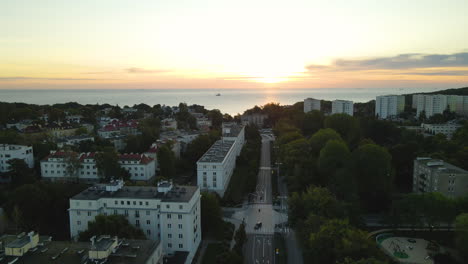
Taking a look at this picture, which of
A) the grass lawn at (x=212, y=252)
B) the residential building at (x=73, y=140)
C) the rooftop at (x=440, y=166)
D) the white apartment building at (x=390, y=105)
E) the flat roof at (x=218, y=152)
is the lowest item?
the grass lawn at (x=212, y=252)

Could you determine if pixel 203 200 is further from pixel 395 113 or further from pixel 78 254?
pixel 395 113

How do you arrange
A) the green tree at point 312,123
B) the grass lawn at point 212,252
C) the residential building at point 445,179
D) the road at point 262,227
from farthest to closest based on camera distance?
the green tree at point 312,123 → the residential building at point 445,179 → the road at point 262,227 → the grass lawn at point 212,252

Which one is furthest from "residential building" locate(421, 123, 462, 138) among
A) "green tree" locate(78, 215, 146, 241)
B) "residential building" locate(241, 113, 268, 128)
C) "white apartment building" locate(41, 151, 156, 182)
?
"green tree" locate(78, 215, 146, 241)

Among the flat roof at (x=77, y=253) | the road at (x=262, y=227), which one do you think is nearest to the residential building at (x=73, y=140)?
the road at (x=262, y=227)

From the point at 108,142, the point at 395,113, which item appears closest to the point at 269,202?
the point at 108,142

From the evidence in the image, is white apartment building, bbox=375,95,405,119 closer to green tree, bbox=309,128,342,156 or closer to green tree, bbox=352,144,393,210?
green tree, bbox=309,128,342,156

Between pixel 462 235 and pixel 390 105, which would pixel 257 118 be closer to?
pixel 390 105

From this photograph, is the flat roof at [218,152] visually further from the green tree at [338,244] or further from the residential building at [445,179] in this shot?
the residential building at [445,179]
